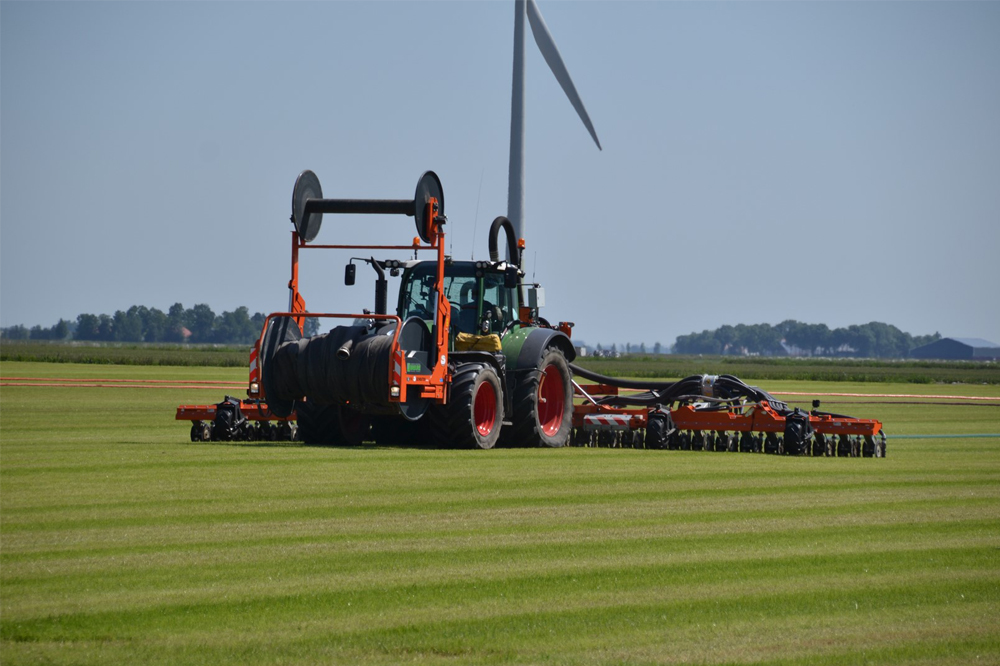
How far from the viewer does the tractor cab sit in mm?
18375

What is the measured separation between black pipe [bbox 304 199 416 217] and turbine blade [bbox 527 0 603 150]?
71.9 feet

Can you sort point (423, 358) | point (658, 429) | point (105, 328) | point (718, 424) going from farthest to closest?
point (105, 328), point (658, 429), point (718, 424), point (423, 358)

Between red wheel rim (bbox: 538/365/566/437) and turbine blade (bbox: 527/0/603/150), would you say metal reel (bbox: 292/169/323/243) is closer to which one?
red wheel rim (bbox: 538/365/566/437)

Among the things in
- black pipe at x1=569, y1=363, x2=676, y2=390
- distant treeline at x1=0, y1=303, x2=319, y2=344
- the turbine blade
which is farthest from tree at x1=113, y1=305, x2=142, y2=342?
black pipe at x1=569, y1=363, x2=676, y2=390

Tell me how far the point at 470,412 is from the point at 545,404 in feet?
10.1

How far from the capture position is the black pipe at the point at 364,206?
56.0 feet

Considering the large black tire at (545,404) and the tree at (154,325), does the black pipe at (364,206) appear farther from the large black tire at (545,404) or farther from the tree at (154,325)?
the tree at (154,325)

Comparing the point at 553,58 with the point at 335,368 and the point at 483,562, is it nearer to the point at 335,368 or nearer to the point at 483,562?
the point at 335,368

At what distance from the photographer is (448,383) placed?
16922 millimetres

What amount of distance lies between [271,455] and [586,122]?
25.4 metres

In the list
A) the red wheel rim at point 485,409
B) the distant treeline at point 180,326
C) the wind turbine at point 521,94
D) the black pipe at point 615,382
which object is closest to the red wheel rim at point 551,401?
the black pipe at point 615,382

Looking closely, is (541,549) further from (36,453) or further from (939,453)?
(939,453)

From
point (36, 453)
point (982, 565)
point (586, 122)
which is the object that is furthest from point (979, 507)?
point (586, 122)

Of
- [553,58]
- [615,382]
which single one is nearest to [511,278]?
[615,382]
